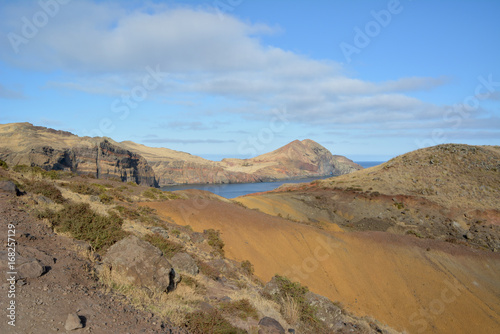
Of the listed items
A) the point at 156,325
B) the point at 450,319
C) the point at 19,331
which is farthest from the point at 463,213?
the point at 19,331

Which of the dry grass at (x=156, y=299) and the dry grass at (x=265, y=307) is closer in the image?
the dry grass at (x=156, y=299)

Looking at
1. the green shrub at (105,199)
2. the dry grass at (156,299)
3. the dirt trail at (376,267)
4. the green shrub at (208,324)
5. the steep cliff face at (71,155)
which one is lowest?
the dirt trail at (376,267)

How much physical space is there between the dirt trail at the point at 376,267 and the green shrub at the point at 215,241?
628mm

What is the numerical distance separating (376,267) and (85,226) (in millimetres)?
15620

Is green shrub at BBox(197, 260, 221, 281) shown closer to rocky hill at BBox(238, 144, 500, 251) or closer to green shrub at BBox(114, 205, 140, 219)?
green shrub at BBox(114, 205, 140, 219)

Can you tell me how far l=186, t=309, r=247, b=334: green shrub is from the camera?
20.9ft

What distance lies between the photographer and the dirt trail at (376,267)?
1434 centimetres

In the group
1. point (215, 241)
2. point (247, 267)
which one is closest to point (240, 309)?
point (247, 267)

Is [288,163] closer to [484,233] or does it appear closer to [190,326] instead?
[484,233]

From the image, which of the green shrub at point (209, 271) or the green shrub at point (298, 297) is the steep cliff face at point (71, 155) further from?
the green shrub at point (298, 297)

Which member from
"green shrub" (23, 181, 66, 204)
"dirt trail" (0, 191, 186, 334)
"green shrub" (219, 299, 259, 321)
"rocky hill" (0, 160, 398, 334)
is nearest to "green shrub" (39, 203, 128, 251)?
"rocky hill" (0, 160, 398, 334)

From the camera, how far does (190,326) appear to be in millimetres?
6348

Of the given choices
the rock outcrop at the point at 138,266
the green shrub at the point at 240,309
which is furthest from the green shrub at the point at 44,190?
the green shrub at the point at 240,309

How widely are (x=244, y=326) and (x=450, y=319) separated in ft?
41.3
